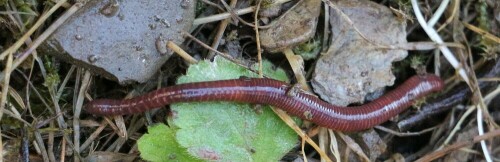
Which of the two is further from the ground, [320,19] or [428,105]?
[320,19]

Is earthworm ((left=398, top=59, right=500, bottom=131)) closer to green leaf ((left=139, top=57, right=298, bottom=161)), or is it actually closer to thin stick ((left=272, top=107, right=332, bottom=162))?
thin stick ((left=272, top=107, right=332, bottom=162))

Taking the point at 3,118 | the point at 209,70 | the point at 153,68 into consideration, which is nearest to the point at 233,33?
the point at 209,70

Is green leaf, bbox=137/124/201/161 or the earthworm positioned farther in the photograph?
the earthworm

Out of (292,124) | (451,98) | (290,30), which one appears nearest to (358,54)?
(290,30)

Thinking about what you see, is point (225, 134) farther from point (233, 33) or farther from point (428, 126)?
→ point (428, 126)

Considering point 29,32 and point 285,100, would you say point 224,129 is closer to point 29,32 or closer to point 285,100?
point 285,100

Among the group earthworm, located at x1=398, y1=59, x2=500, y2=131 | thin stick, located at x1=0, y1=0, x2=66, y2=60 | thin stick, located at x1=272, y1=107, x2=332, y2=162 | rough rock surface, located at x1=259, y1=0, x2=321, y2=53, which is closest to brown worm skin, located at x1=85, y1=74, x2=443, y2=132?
thin stick, located at x1=272, y1=107, x2=332, y2=162

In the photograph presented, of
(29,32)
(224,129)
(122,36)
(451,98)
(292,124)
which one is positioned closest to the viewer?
(29,32)
